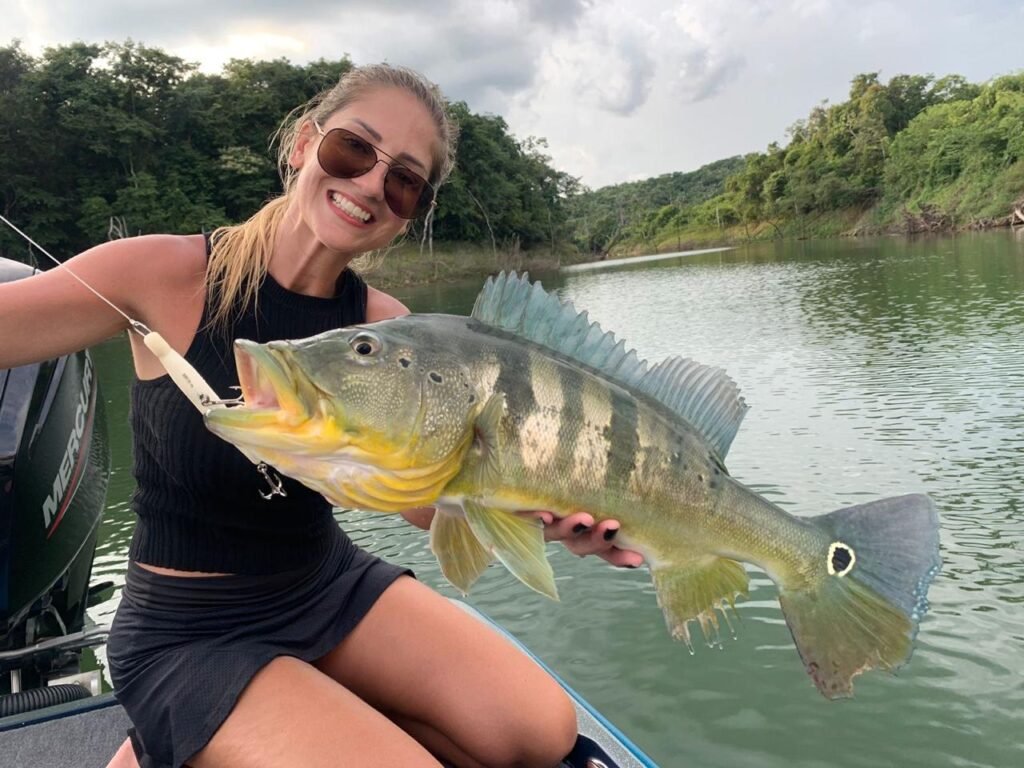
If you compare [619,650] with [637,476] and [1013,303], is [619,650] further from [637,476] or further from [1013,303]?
[1013,303]

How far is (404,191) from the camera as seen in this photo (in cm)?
259

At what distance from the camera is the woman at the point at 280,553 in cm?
207

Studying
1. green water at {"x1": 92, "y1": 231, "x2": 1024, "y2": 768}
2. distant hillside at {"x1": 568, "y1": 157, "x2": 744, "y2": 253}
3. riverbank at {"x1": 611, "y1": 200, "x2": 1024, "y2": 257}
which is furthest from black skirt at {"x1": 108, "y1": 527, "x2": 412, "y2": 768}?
distant hillside at {"x1": 568, "y1": 157, "x2": 744, "y2": 253}

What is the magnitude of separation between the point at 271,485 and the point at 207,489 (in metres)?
0.22

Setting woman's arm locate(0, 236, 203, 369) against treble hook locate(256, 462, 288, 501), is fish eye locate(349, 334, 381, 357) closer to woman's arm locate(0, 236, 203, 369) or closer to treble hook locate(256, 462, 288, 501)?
treble hook locate(256, 462, 288, 501)

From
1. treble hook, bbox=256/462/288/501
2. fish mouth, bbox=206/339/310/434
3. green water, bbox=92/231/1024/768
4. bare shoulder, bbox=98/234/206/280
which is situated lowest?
green water, bbox=92/231/1024/768

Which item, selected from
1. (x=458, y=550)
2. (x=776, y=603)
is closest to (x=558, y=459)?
(x=458, y=550)

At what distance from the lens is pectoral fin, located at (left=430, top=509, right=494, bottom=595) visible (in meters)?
2.04

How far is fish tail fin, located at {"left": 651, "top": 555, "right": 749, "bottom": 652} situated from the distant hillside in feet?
328

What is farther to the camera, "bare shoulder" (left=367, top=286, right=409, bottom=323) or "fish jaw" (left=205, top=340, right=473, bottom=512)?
"bare shoulder" (left=367, top=286, right=409, bottom=323)

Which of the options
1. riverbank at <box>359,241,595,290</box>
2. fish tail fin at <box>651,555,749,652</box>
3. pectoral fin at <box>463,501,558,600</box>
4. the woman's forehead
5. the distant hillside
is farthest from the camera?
the distant hillside

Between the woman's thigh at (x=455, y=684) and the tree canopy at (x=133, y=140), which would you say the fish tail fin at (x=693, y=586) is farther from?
the tree canopy at (x=133, y=140)

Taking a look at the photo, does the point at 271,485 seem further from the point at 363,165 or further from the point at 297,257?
the point at 363,165

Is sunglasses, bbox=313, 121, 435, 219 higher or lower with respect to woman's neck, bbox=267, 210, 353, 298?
higher
